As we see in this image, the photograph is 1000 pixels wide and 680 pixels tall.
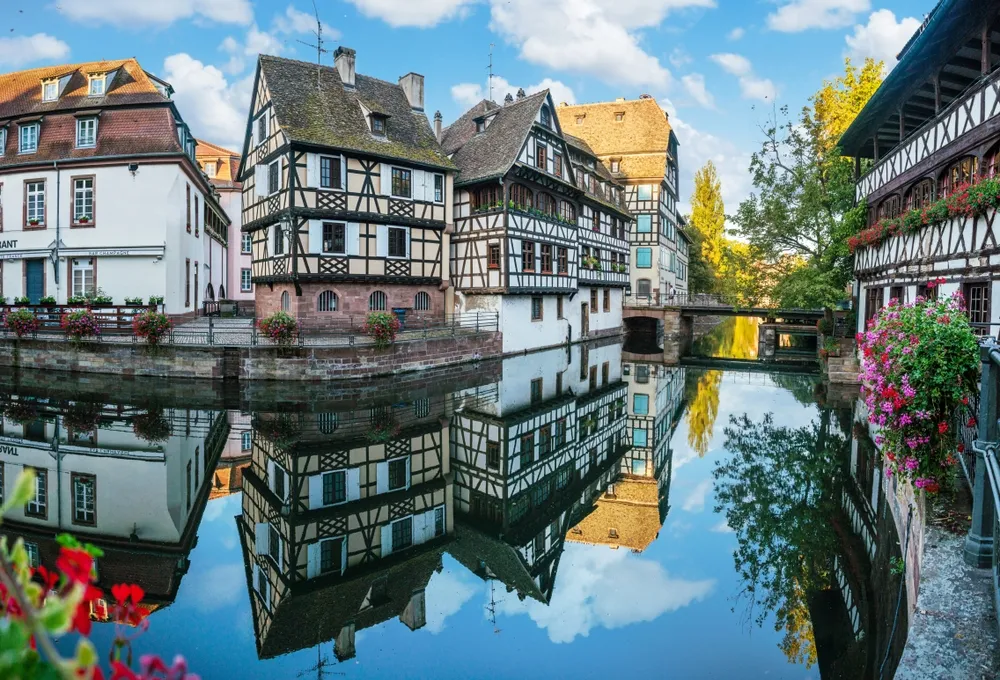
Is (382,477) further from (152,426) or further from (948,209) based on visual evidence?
(948,209)

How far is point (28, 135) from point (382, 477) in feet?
87.7

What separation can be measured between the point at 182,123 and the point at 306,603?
2805 centimetres

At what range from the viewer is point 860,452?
504 inches

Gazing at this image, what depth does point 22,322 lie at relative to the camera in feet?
70.6

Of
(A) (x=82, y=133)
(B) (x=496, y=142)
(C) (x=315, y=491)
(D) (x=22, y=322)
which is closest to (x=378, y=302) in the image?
(B) (x=496, y=142)

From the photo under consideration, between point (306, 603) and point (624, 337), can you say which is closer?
point (306, 603)

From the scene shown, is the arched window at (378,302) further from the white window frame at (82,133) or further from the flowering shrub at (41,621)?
the flowering shrub at (41,621)

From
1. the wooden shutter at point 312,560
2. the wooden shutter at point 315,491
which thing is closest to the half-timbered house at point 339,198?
the wooden shutter at point 315,491

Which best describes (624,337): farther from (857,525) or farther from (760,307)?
(857,525)

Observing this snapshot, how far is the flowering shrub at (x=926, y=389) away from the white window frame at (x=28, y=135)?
3242cm

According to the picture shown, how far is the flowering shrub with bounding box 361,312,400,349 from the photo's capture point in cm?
2094

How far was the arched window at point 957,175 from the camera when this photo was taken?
1494 centimetres

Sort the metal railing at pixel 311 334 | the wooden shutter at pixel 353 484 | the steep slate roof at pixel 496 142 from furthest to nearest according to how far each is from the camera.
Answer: the steep slate roof at pixel 496 142 → the metal railing at pixel 311 334 → the wooden shutter at pixel 353 484

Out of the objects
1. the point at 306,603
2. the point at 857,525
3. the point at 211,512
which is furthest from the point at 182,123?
the point at 857,525
